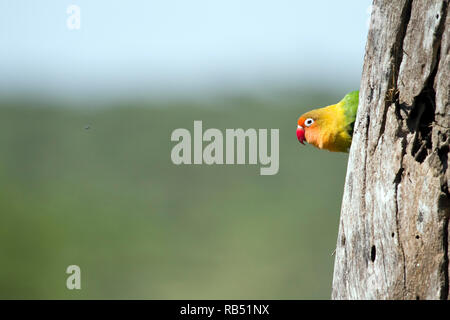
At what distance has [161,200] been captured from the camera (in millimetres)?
20047

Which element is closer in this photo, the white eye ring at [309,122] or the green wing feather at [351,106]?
the green wing feather at [351,106]

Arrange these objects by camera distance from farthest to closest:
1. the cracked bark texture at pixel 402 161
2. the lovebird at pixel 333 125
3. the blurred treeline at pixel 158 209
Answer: the blurred treeline at pixel 158 209, the lovebird at pixel 333 125, the cracked bark texture at pixel 402 161

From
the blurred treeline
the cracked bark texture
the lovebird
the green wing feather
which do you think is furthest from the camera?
the blurred treeline

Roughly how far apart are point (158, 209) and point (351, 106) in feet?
48.7

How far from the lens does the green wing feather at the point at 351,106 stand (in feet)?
18.9

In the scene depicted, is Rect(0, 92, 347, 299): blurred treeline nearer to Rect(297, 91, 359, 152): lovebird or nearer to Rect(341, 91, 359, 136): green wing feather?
Rect(297, 91, 359, 152): lovebird

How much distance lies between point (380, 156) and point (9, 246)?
16.5 m

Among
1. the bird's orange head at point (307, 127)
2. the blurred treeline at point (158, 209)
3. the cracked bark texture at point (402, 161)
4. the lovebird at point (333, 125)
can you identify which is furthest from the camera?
the blurred treeline at point (158, 209)

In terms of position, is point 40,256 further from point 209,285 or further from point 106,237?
point 209,285

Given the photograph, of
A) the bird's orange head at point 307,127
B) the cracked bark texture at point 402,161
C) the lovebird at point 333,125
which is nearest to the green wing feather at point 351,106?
the lovebird at point 333,125

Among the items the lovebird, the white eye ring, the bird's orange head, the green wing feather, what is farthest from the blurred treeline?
the green wing feather

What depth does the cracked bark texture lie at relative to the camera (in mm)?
3490

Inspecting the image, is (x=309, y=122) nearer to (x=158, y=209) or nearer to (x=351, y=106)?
(x=351, y=106)

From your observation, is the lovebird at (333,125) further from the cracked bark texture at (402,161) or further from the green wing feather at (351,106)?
the cracked bark texture at (402,161)
